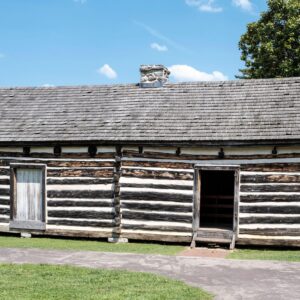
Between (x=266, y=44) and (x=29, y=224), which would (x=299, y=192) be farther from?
(x=266, y=44)

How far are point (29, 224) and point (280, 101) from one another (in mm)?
8012

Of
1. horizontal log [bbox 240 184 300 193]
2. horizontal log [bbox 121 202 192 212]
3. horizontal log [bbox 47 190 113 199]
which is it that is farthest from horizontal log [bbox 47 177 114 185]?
horizontal log [bbox 240 184 300 193]

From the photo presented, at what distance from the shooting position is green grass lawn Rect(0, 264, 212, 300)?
743cm

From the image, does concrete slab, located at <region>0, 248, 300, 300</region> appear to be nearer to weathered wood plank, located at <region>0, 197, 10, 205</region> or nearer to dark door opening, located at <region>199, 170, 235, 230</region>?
weathered wood plank, located at <region>0, 197, 10, 205</region>

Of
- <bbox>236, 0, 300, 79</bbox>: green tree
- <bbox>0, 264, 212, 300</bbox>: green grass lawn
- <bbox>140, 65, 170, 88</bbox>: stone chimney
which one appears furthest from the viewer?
<bbox>236, 0, 300, 79</bbox>: green tree

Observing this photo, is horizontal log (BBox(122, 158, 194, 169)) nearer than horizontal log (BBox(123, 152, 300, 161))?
No

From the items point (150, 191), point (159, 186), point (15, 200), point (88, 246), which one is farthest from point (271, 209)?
point (15, 200)

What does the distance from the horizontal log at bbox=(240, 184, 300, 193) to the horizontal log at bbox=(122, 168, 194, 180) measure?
145cm

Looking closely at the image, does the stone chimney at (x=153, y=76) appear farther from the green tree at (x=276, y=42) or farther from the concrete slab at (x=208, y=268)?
the green tree at (x=276, y=42)

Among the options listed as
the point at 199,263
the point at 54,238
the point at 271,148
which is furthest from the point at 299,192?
the point at 54,238

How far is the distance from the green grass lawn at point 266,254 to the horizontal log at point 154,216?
163 cm

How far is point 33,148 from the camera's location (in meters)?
14.4

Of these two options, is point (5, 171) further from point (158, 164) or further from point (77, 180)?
point (158, 164)

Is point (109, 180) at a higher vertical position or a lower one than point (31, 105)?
lower
